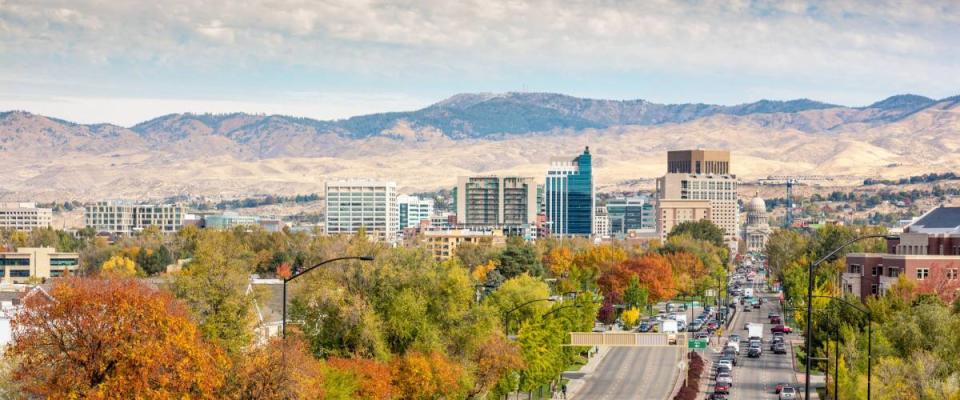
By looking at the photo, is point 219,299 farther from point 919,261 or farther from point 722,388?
point 919,261

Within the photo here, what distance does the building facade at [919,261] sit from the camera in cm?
13362

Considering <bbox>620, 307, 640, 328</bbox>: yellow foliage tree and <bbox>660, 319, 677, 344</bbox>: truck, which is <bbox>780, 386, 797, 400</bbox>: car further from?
<bbox>620, 307, 640, 328</bbox>: yellow foliage tree

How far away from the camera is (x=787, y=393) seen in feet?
341

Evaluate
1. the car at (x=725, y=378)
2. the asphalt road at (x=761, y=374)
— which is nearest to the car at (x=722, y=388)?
the asphalt road at (x=761, y=374)

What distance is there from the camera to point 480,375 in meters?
90.9

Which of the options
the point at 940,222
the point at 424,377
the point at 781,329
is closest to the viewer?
the point at 424,377

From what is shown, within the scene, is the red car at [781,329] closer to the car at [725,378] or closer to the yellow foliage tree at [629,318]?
the yellow foliage tree at [629,318]

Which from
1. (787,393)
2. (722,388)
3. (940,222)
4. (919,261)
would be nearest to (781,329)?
(940,222)

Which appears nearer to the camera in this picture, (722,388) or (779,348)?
(722,388)

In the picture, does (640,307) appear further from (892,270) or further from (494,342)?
(494,342)

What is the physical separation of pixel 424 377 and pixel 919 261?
70716mm

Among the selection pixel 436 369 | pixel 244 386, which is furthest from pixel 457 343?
pixel 244 386

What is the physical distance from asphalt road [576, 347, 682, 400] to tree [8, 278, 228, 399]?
179 ft

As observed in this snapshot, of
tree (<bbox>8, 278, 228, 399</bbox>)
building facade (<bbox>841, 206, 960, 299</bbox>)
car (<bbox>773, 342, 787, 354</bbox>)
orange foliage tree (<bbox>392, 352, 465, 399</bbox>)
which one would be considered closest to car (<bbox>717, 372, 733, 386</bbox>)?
building facade (<bbox>841, 206, 960, 299</bbox>)
